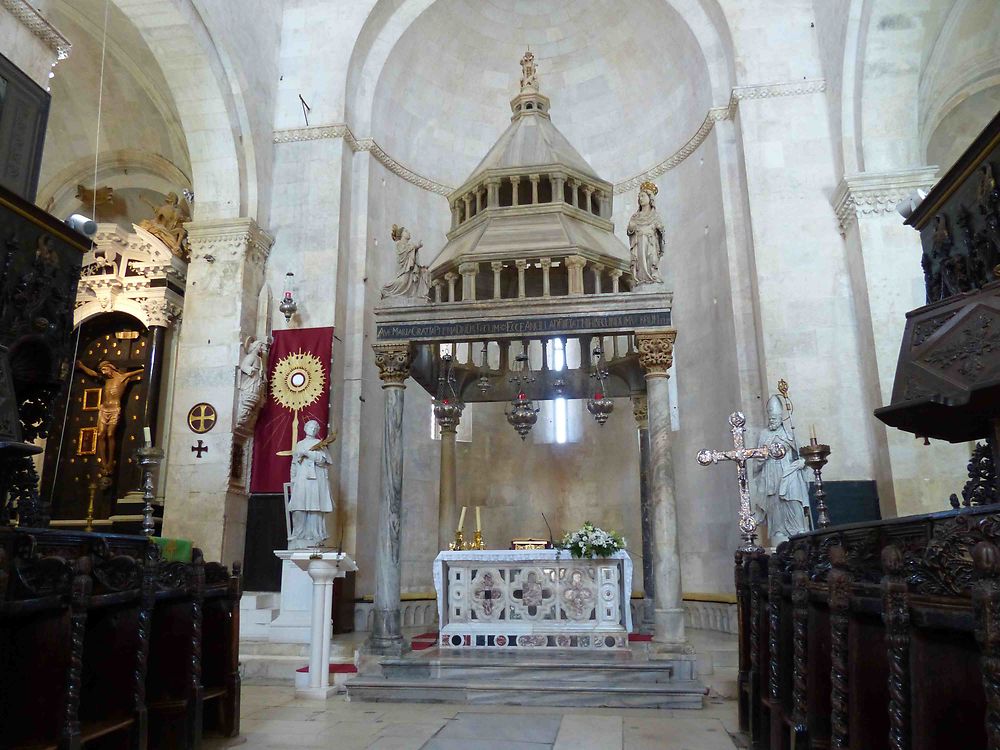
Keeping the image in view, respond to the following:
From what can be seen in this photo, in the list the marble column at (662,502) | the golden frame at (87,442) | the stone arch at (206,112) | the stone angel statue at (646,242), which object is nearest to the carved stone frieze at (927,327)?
the marble column at (662,502)

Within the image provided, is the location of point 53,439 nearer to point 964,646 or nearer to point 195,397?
point 195,397

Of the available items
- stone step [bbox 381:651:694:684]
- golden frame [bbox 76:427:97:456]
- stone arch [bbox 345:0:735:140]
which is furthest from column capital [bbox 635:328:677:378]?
golden frame [bbox 76:427:97:456]

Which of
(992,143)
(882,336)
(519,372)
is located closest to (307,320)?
(519,372)

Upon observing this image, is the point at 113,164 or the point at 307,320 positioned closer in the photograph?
the point at 307,320

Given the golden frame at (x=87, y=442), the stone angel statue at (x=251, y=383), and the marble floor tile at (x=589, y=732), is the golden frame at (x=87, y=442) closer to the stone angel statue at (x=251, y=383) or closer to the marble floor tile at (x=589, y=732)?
the stone angel statue at (x=251, y=383)

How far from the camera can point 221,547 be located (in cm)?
1177

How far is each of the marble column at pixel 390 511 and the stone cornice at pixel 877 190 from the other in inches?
280

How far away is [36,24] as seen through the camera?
832 centimetres

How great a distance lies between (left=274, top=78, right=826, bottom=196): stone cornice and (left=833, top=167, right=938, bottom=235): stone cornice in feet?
7.63

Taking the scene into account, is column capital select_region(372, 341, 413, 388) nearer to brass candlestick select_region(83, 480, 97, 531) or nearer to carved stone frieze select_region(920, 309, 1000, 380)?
carved stone frieze select_region(920, 309, 1000, 380)

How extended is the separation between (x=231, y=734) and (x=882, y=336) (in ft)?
31.7

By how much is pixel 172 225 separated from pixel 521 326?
812 cm

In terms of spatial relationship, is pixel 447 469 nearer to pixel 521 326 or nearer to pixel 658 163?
pixel 521 326

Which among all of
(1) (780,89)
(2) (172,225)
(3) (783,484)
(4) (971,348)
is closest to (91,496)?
(2) (172,225)
